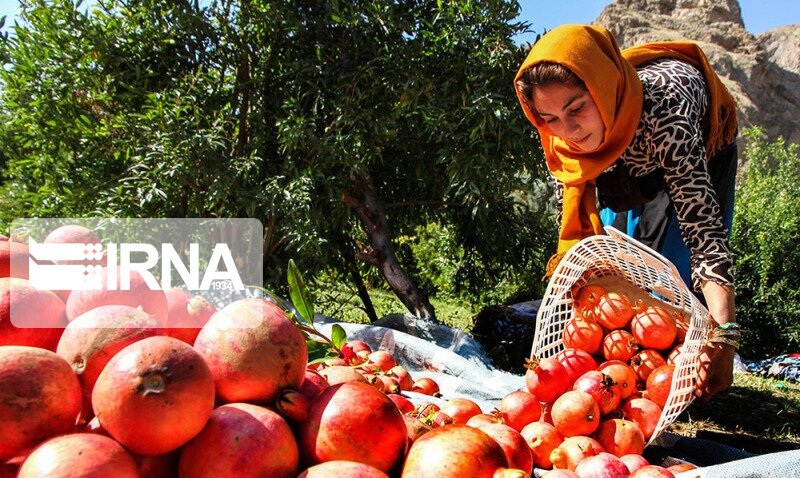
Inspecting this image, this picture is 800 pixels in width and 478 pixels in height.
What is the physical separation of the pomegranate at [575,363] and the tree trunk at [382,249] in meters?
1.69

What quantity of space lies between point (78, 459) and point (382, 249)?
9.60 ft

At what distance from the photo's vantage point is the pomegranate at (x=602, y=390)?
1791 millimetres

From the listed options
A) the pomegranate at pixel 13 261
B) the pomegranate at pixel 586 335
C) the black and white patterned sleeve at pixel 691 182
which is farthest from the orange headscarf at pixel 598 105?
the pomegranate at pixel 13 261

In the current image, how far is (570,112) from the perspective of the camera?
6.89 ft

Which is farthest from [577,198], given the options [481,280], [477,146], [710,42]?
[710,42]

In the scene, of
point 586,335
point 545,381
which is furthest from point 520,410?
point 586,335

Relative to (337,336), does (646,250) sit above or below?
above

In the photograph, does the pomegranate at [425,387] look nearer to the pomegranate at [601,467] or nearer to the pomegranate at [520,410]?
the pomegranate at [520,410]

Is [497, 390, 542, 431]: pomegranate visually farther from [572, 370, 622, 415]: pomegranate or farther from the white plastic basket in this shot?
the white plastic basket

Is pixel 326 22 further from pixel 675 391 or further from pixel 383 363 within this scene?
pixel 675 391

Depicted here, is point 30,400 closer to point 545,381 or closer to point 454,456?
point 454,456

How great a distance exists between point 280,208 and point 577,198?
1483mm

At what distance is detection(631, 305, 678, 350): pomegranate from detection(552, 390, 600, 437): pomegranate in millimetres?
419

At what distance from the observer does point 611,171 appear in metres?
2.52
